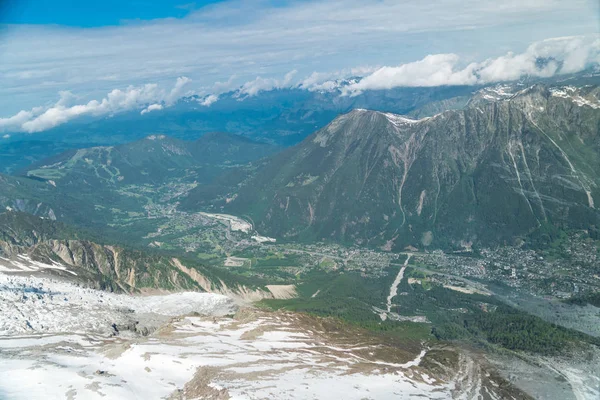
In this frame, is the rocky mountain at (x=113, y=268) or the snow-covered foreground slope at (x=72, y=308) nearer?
the snow-covered foreground slope at (x=72, y=308)

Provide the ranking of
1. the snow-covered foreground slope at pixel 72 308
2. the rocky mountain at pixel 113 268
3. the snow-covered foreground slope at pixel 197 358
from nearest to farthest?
1. the snow-covered foreground slope at pixel 197 358
2. the snow-covered foreground slope at pixel 72 308
3. the rocky mountain at pixel 113 268

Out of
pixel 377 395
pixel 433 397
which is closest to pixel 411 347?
pixel 433 397

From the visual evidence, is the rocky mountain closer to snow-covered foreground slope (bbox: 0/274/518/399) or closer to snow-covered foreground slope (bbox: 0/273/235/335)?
snow-covered foreground slope (bbox: 0/273/235/335)

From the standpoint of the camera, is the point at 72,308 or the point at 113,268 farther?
the point at 113,268

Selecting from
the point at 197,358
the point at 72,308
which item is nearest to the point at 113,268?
the point at 72,308

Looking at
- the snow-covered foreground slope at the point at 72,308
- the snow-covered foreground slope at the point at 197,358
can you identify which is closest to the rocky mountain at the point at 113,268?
the snow-covered foreground slope at the point at 72,308

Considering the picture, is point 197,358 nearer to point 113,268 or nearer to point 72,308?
point 72,308

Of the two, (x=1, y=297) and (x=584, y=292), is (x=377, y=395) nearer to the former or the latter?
(x=1, y=297)

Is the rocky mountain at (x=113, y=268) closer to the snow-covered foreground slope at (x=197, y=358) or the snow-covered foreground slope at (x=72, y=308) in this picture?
the snow-covered foreground slope at (x=72, y=308)
